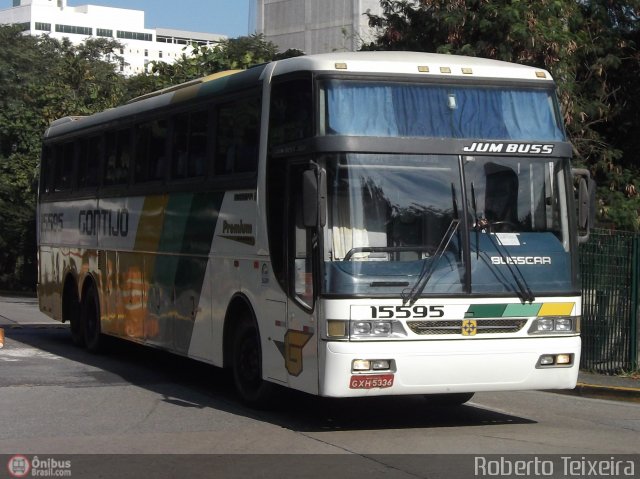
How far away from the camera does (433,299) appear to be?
9.80 m

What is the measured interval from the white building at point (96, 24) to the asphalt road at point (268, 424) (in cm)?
17345

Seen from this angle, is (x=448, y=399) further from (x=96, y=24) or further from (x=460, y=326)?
(x=96, y=24)

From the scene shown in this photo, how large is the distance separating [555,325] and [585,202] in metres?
1.24

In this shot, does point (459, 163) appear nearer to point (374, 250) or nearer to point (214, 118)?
point (374, 250)

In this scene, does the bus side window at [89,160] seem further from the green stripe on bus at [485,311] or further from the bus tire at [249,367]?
the green stripe on bus at [485,311]

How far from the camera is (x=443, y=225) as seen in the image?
993 centimetres

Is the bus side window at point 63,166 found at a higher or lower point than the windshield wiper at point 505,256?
higher

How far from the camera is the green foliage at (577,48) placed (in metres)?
18.5

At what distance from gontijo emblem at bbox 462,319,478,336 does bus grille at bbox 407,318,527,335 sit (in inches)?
1.2

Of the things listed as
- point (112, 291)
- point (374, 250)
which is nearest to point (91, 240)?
point (112, 291)

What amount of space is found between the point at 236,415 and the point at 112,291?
541 centimetres
